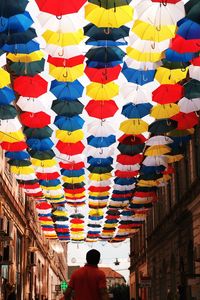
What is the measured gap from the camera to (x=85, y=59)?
14836mm

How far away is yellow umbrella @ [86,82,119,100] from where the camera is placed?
15672 mm

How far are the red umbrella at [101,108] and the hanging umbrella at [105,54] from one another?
2441 millimetres

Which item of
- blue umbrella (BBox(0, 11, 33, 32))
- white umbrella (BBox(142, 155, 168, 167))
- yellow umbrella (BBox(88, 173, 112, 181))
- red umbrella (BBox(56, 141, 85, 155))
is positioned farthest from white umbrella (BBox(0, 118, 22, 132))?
blue umbrella (BBox(0, 11, 33, 32))

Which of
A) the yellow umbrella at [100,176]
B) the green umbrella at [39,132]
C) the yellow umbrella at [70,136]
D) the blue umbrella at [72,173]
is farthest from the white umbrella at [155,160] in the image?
the green umbrella at [39,132]

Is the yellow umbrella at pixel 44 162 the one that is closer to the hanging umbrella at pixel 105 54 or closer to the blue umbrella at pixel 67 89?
the blue umbrella at pixel 67 89

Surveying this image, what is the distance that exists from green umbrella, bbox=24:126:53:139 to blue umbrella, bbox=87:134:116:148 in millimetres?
1474

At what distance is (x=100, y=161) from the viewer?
888 inches

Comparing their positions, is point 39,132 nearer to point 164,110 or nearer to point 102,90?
point 102,90

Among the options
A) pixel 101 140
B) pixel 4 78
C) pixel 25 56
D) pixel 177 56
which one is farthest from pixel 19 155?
pixel 177 56

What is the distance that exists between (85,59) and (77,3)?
122 inches

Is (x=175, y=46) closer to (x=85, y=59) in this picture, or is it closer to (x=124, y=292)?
(x=85, y=59)

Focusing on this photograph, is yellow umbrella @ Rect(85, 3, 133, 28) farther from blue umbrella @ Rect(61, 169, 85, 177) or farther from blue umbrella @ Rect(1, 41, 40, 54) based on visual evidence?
blue umbrella @ Rect(61, 169, 85, 177)

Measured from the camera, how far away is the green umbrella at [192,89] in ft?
54.9

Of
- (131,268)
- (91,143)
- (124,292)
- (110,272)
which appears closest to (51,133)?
(91,143)
